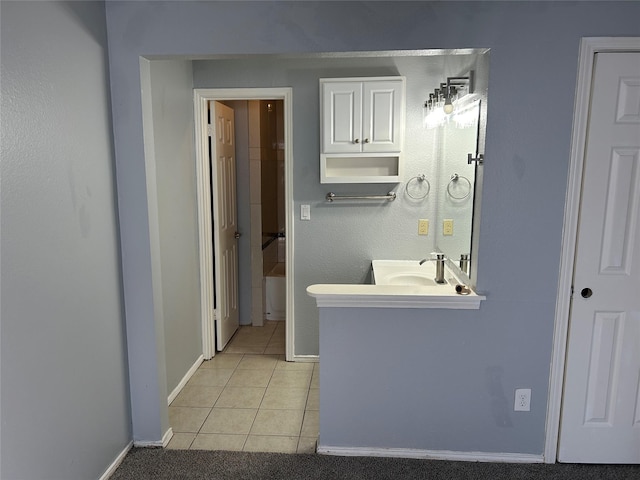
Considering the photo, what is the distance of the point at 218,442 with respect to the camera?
8.64 feet

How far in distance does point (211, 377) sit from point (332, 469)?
1404mm

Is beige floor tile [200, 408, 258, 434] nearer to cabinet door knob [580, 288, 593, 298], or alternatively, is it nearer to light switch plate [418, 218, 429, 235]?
light switch plate [418, 218, 429, 235]

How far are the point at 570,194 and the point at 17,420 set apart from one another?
2469 millimetres

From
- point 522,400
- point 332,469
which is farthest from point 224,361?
point 522,400

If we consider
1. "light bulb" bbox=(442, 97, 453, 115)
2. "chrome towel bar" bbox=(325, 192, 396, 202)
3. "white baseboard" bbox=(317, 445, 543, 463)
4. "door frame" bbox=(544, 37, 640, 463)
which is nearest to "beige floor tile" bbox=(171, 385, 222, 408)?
"white baseboard" bbox=(317, 445, 543, 463)

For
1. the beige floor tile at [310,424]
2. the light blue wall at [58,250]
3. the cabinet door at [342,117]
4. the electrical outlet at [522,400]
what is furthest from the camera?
the cabinet door at [342,117]

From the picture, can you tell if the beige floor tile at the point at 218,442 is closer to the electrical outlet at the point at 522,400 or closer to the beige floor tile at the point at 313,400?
the beige floor tile at the point at 313,400

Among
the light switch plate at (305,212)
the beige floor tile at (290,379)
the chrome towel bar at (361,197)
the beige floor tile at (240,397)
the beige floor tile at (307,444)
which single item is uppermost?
the chrome towel bar at (361,197)

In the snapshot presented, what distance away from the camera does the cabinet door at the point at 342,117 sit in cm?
314

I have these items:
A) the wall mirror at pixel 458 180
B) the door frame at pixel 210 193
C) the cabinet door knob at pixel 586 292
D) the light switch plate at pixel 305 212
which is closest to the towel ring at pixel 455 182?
the wall mirror at pixel 458 180

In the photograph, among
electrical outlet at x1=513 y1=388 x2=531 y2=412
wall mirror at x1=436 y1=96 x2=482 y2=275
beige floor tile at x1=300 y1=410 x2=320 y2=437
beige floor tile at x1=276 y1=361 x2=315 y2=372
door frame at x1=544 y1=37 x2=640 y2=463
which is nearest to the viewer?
door frame at x1=544 y1=37 x2=640 y2=463

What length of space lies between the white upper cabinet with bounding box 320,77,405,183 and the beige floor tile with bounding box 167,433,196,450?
1.94 m

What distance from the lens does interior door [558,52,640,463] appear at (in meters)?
2.10

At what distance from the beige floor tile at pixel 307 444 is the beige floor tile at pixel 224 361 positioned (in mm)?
1158
